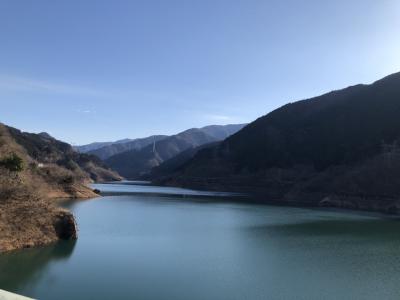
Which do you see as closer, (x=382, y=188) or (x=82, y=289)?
(x=82, y=289)

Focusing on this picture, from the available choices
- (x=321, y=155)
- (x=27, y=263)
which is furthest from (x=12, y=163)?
(x=321, y=155)

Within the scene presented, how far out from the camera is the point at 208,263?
3231cm

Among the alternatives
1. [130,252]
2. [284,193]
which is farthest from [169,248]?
[284,193]

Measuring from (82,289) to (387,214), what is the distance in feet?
219

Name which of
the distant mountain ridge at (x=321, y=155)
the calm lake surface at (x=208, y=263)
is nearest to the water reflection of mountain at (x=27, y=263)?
the calm lake surface at (x=208, y=263)

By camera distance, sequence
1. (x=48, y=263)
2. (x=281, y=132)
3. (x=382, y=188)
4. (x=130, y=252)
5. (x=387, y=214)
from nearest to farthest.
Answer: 1. (x=48, y=263)
2. (x=130, y=252)
3. (x=387, y=214)
4. (x=382, y=188)
5. (x=281, y=132)

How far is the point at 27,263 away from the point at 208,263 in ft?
41.2

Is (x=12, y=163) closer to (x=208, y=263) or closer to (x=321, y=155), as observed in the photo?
(x=208, y=263)

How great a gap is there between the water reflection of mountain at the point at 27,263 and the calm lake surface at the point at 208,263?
0.21 ft

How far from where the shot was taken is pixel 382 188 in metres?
92.8

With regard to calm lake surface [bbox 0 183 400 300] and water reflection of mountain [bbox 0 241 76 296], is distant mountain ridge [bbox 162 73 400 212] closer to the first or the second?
calm lake surface [bbox 0 183 400 300]

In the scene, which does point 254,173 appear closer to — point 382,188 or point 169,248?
point 382,188

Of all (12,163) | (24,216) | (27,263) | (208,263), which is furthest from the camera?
(12,163)

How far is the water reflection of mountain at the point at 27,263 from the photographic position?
84.3 feet
